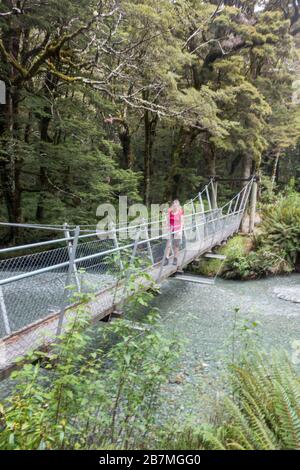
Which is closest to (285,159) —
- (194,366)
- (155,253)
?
(155,253)

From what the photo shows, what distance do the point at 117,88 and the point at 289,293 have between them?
624 centimetres

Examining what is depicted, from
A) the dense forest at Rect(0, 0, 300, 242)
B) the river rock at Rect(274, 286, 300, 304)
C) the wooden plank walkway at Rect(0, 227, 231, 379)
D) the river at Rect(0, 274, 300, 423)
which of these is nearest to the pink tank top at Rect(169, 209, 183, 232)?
the river at Rect(0, 274, 300, 423)

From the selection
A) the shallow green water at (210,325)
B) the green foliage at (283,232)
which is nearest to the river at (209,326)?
the shallow green water at (210,325)

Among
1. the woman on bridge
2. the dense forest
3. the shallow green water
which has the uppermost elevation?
the dense forest

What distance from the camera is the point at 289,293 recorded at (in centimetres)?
737

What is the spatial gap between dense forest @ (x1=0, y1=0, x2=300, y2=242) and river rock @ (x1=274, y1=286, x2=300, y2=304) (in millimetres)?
3853

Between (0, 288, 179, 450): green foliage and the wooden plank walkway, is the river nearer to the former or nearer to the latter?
(0, 288, 179, 450): green foliage

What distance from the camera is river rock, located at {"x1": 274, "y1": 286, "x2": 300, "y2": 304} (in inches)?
276

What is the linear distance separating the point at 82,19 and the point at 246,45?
628 cm

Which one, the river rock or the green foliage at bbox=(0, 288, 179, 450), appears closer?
the green foliage at bbox=(0, 288, 179, 450)

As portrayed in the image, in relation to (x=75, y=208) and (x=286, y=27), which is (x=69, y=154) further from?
(x=286, y=27)

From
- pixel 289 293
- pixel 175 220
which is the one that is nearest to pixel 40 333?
pixel 175 220

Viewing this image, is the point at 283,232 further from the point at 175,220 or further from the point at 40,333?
the point at 40,333

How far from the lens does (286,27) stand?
9.34 m
